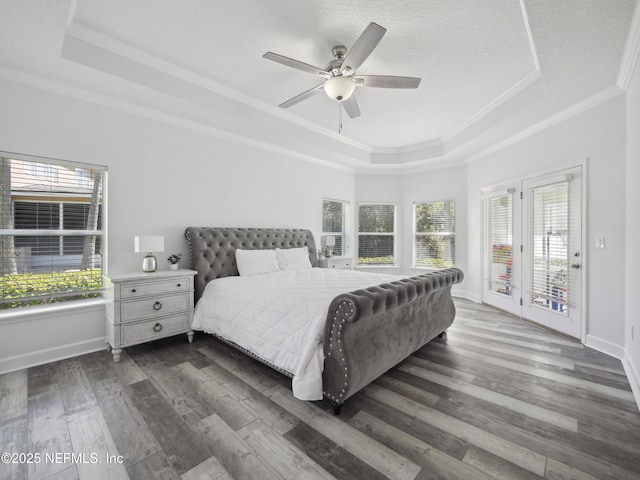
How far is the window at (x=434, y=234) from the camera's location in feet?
19.7

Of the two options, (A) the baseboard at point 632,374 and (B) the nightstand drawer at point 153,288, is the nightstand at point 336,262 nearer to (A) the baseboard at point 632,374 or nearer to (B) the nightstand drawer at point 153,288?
(B) the nightstand drawer at point 153,288

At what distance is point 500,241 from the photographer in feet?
15.8

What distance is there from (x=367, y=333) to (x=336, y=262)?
11.6 feet

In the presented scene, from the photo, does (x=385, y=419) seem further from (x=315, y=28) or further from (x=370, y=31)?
(x=315, y=28)

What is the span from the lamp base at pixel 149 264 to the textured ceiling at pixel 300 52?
1.74 m

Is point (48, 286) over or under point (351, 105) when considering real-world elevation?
under

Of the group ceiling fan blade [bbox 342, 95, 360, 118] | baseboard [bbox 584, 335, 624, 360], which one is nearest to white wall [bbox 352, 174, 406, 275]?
ceiling fan blade [bbox 342, 95, 360, 118]

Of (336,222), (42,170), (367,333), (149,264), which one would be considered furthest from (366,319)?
(336,222)

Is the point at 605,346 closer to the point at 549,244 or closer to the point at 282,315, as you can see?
the point at 549,244

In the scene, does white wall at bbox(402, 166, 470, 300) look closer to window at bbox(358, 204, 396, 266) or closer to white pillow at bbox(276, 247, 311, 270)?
window at bbox(358, 204, 396, 266)

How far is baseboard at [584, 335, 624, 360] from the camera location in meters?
3.01

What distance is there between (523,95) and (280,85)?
283cm

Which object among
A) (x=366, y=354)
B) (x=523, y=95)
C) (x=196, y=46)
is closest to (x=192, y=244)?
(x=196, y=46)

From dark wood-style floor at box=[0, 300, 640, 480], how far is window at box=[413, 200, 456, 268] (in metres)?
3.22
